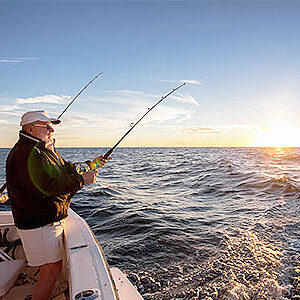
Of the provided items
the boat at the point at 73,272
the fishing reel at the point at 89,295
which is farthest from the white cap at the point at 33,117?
the fishing reel at the point at 89,295

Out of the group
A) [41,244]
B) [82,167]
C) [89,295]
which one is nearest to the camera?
[89,295]

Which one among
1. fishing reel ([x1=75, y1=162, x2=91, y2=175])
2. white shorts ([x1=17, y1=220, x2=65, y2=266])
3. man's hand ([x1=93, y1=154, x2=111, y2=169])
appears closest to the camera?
white shorts ([x1=17, y1=220, x2=65, y2=266])

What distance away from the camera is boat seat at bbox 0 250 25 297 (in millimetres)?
2652

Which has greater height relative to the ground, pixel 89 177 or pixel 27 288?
pixel 89 177

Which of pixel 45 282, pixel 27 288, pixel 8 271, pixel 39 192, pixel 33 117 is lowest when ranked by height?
pixel 27 288

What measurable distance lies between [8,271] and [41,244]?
1.00m

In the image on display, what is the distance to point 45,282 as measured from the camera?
222 centimetres

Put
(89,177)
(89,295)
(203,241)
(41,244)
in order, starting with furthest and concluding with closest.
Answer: (203,241) < (89,177) < (41,244) < (89,295)

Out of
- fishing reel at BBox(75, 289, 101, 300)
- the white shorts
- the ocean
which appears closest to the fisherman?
the white shorts

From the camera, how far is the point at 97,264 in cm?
212

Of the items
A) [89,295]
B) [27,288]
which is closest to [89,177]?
[89,295]

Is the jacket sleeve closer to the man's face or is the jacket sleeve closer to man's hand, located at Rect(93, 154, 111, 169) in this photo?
the man's face

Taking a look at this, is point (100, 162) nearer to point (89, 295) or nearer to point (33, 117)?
point (33, 117)

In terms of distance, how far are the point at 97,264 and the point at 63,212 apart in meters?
0.57
